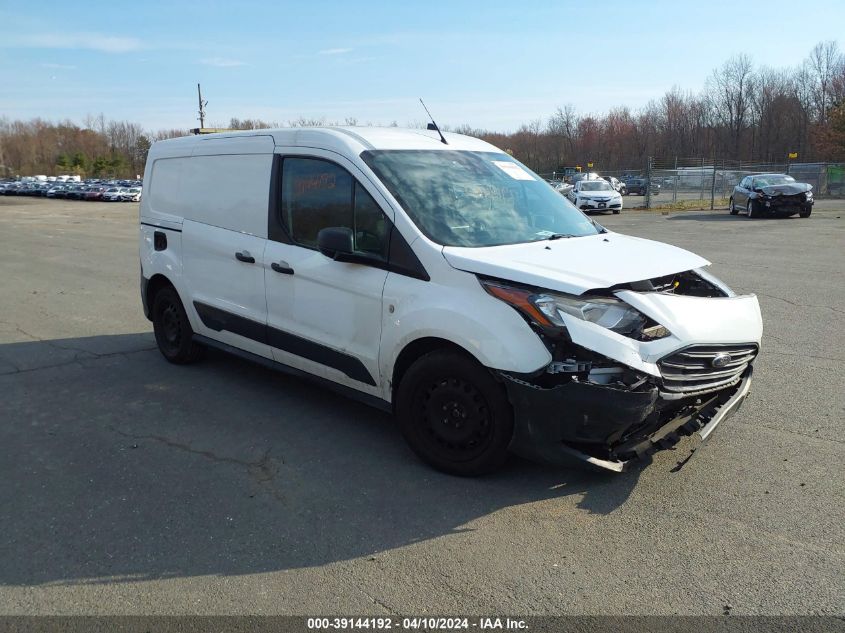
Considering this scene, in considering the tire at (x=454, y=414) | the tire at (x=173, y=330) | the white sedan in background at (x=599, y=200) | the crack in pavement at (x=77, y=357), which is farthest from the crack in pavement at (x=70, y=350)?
the white sedan in background at (x=599, y=200)

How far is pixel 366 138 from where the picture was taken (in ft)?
15.6

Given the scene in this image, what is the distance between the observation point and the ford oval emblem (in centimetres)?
383

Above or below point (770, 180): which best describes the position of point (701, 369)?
below

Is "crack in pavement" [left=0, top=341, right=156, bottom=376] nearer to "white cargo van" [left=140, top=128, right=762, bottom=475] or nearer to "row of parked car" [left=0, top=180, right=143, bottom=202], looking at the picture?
"white cargo van" [left=140, top=128, right=762, bottom=475]

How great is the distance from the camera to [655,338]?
3.58m

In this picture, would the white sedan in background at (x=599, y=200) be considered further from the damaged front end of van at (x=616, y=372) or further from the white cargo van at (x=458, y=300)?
the damaged front end of van at (x=616, y=372)

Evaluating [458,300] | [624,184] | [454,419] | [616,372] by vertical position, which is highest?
[624,184]

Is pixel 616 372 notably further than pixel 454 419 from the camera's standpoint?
No

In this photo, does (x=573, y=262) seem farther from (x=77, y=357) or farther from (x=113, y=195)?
(x=113, y=195)

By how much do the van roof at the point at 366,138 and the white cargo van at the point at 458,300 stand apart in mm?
18

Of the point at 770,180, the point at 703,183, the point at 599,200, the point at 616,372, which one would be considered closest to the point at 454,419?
the point at 616,372

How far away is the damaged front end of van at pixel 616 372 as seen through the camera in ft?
11.4

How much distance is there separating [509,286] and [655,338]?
788 millimetres

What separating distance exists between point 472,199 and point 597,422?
1.80m
